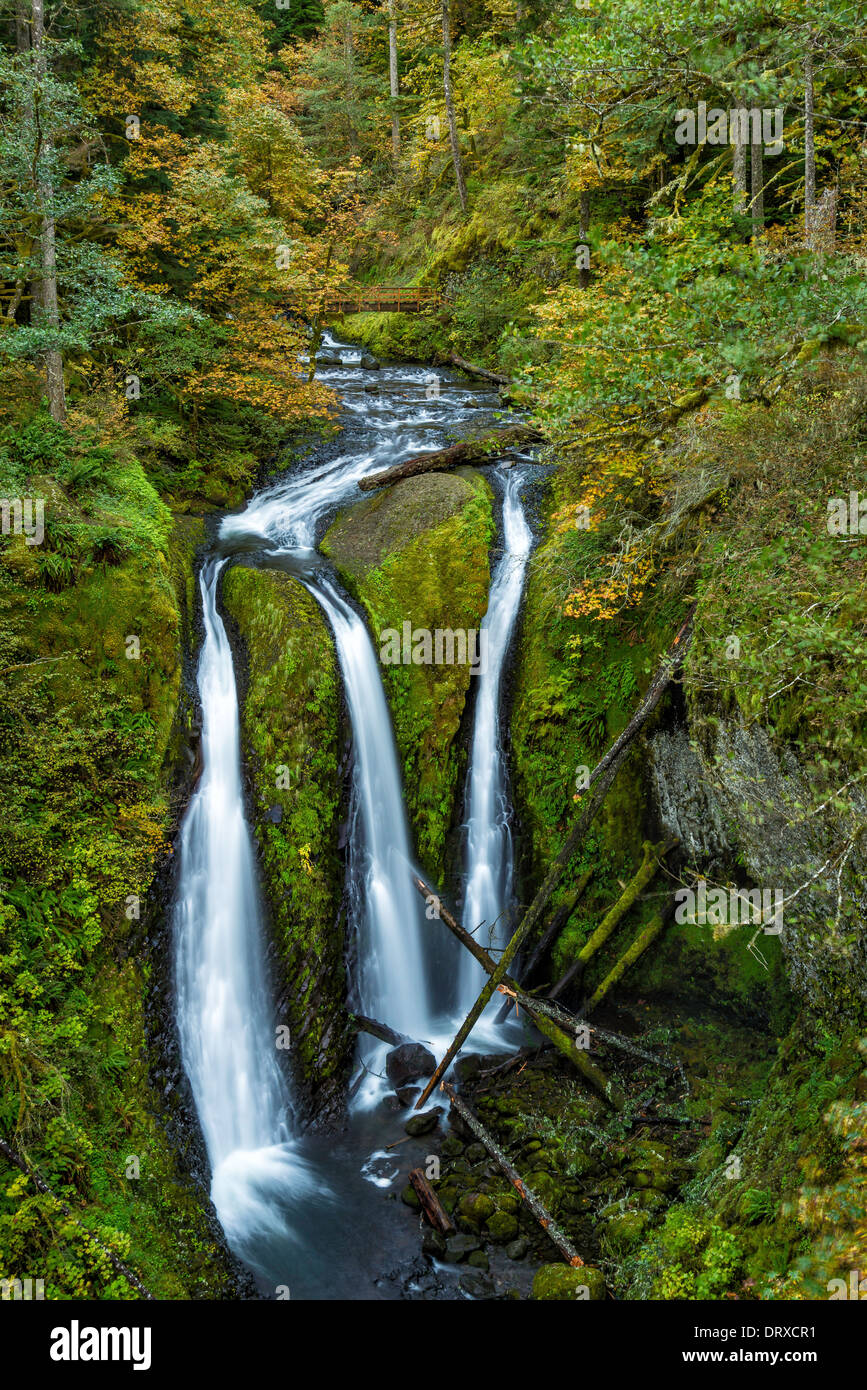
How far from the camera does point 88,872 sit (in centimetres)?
696

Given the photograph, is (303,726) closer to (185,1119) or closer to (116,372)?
(185,1119)

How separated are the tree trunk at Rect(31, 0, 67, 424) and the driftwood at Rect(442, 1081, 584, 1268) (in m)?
9.46

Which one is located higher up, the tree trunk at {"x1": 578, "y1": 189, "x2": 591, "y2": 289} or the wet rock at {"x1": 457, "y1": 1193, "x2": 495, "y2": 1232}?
the tree trunk at {"x1": 578, "y1": 189, "x2": 591, "y2": 289}

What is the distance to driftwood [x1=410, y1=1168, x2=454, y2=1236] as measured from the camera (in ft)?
22.1

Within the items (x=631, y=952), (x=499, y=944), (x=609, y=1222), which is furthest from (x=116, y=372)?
(x=609, y=1222)

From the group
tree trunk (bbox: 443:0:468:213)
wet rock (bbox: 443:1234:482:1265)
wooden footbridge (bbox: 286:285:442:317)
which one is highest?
tree trunk (bbox: 443:0:468:213)

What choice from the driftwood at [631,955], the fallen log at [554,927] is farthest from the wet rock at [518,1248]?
the fallen log at [554,927]

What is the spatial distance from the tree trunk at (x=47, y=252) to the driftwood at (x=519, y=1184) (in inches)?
372

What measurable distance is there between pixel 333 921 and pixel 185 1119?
251cm

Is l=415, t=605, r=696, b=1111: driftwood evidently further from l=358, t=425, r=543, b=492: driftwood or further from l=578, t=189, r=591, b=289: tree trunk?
l=578, t=189, r=591, b=289: tree trunk

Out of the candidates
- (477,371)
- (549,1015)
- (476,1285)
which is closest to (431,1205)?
(476,1285)

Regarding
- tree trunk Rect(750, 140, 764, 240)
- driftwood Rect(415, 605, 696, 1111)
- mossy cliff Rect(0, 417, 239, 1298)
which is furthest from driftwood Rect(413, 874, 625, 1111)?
tree trunk Rect(750, 140, 764, 240)

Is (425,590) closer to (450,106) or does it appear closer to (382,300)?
(382,300)

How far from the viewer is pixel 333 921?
8.91 m
